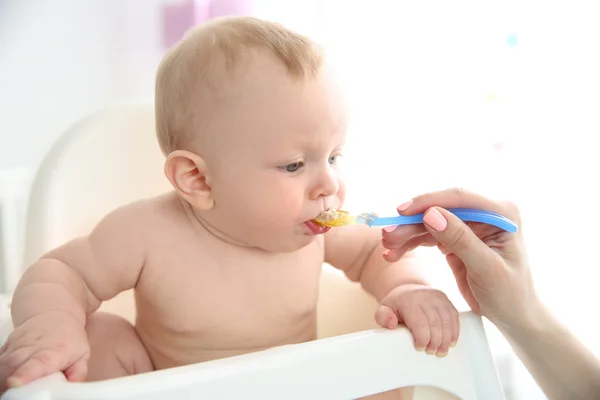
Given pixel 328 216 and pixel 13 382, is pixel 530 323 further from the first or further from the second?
pixel 13 382

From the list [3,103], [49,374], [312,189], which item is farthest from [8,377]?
[3,103]

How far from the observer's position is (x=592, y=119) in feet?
3.88

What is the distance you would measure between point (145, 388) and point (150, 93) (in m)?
1.00

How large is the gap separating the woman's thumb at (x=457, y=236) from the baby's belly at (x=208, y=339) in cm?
25

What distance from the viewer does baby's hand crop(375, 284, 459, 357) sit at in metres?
0.63

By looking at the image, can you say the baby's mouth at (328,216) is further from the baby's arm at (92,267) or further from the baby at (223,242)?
the baby's arm at (92,267)

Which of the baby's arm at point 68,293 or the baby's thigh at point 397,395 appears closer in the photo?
the baby's arm at point 68,293

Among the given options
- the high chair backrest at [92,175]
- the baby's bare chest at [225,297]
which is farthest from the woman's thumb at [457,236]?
the high chair backrest at [92,175]

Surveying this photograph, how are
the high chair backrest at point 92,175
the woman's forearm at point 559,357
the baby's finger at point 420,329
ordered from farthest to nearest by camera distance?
the high chair backrest at point 92,175 < the woman's forearm at point 559,357 < the baby's finger at point 420,329

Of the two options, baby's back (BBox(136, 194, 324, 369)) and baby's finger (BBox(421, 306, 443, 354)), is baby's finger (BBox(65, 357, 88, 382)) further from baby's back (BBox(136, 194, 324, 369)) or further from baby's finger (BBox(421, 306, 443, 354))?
baby's finger (BBox(421, 306, 443, 354))

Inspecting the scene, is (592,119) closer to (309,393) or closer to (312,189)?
(312,189)

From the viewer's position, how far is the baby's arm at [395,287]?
640 mm

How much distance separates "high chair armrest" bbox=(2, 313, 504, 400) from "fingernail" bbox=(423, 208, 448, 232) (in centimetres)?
10

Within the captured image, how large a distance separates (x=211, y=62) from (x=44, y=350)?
31 centimetres
